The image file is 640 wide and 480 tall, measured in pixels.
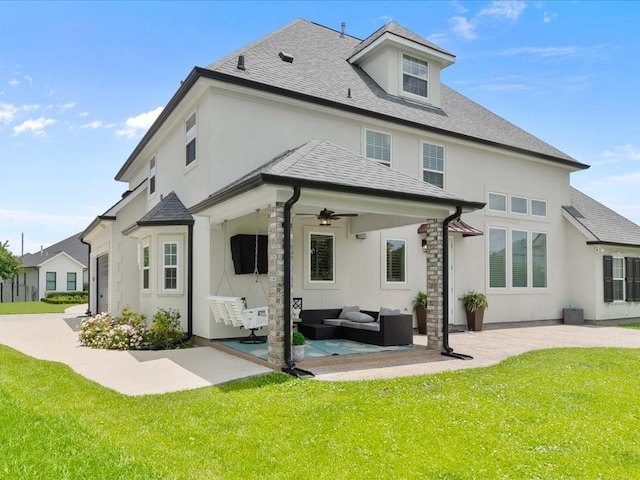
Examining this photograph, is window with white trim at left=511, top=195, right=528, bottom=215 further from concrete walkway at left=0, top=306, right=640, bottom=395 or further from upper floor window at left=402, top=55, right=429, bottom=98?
upper floor window at left=402, top=55, right=429, bottom=98

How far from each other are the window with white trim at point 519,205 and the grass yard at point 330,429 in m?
9.68

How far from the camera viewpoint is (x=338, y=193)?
8.50m

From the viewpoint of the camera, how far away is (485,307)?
14.9 metres

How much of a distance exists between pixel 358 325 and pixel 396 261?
3.41 m

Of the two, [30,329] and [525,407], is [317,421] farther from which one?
[30,329]

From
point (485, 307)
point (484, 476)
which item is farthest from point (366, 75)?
point (484, 476)

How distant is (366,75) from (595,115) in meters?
7.38

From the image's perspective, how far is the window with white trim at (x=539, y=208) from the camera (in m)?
17.0

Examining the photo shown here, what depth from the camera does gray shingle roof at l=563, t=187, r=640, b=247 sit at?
17344 mm

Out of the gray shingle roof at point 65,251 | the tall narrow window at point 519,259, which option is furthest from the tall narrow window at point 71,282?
the tall narrow window at point 519,259

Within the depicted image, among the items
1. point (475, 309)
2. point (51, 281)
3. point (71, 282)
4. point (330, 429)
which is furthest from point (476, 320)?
point (51, 281)

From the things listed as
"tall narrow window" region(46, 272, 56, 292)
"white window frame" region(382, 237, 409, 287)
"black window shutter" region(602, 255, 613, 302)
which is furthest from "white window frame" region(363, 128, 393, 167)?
"tall narrow window" region(46, 272, 56, 292)

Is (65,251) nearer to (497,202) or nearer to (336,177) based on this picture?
(497,202)

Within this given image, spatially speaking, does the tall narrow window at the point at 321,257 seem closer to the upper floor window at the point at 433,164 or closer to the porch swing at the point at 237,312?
the porch swing at the point at 237,312
